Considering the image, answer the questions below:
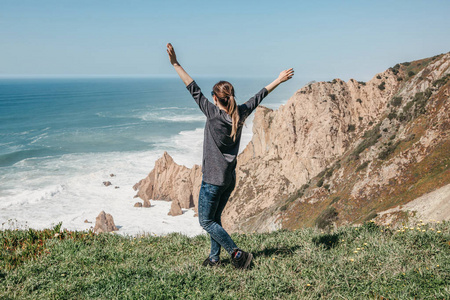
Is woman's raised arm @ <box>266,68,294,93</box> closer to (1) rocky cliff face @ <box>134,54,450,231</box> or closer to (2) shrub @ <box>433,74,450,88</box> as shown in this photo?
(1) rocky cliff face @ <box>134,54,450,231</box>

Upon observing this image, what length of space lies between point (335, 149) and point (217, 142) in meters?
36.1

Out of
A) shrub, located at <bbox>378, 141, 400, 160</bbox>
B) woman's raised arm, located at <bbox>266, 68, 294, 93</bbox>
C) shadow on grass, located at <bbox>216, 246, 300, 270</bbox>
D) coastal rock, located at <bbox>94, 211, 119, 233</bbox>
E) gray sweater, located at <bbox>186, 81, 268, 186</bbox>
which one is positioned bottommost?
coastal rock, located at <bbox>94, 211, 119, 233</bbox>

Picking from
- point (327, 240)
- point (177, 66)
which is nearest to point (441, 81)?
point (327, 240)

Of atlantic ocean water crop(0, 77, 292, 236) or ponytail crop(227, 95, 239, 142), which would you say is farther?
atlantic ocean water crop(0, 77, 292, 236)

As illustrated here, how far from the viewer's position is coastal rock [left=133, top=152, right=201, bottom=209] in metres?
46.0

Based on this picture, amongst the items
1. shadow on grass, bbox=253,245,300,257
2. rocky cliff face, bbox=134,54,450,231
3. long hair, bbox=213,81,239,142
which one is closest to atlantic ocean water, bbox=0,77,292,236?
rocky cliff face, bbox=134,54,450,231

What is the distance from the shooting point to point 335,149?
37906mm

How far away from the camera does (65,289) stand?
13.6ft

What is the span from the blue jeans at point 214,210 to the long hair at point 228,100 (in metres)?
0.80

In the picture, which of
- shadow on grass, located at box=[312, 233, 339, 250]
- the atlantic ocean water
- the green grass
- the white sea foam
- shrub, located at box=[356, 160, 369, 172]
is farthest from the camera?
the atlantic ocean water

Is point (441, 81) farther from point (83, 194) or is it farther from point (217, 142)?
point (83, 194)

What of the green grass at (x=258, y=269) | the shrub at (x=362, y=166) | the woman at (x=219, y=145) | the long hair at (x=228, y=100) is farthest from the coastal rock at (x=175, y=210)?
the long hair at (x=228, y=100)

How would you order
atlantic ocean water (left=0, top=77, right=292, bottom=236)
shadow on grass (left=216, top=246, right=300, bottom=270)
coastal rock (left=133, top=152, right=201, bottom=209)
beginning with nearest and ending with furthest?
shadow on grass (left=216, top=246, right=300, bottom=270)
atlantic ocean water (left=0, top=77, right=292, bottom=236)
coastal rock (left=133, top=152, right=201, bottom=209)

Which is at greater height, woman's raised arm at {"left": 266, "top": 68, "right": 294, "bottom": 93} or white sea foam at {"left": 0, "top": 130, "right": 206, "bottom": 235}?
woman's raised arm at {"left": 266, "top": 68, "right": 294, "bottom": 93}
